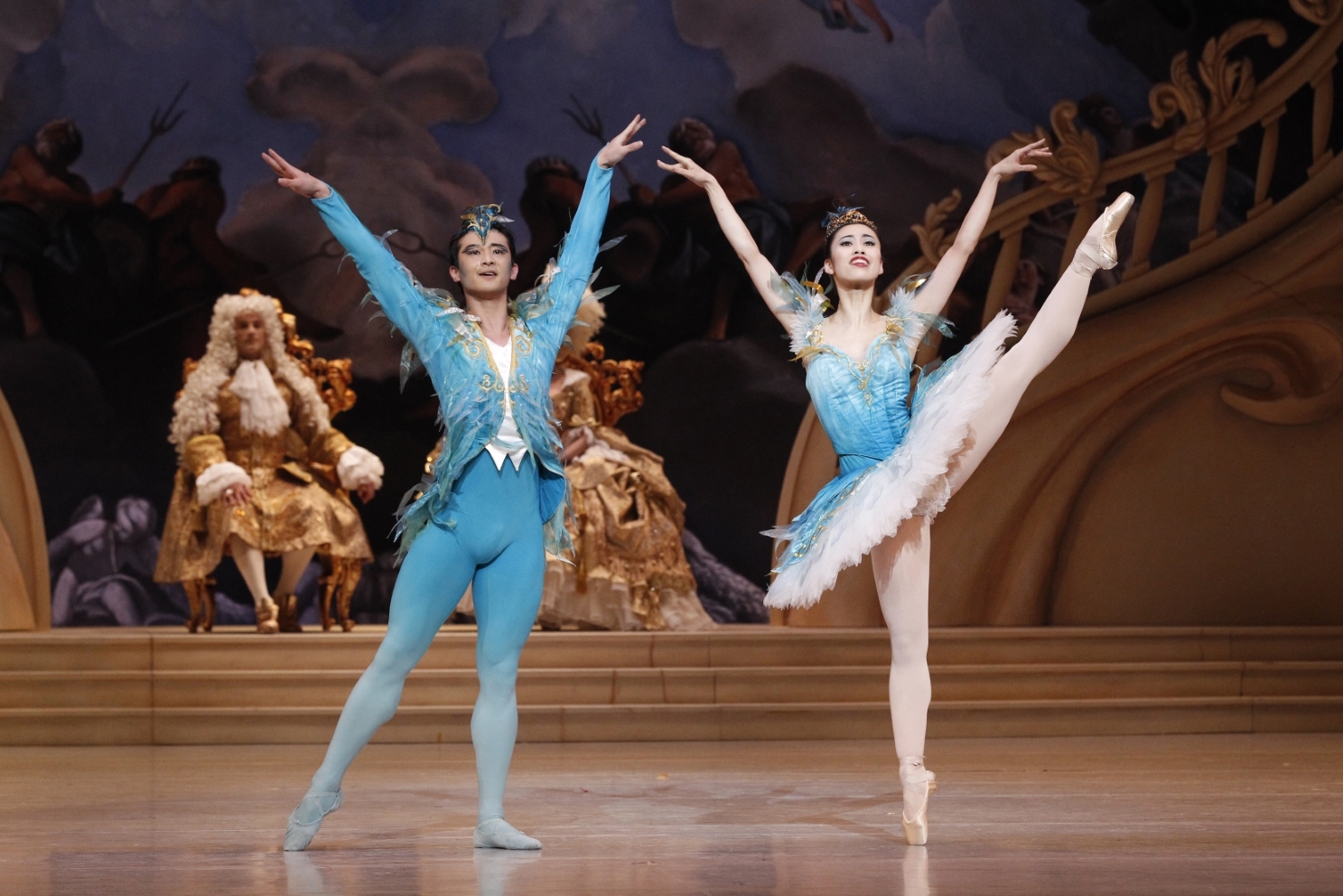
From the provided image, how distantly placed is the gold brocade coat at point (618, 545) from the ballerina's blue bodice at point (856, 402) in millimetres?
3110

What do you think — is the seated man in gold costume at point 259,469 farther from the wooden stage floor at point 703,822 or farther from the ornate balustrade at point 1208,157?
the ornate balustrade at point 1208,157

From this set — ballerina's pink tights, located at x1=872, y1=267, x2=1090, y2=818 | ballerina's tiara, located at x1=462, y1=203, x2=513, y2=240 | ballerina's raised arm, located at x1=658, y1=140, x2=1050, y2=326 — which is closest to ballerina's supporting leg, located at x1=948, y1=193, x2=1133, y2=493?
ballerina's pink tights, located at x1=872, y1=267, x2=1090, y2=818

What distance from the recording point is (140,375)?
342 inches

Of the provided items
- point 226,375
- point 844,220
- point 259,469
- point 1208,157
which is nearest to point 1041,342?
point 844,220

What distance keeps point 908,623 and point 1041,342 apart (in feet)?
2.47

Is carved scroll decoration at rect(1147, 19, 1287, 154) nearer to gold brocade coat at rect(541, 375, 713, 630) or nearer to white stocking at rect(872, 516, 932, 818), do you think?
gold brocade coat at rect(541, 375, 713, 630)

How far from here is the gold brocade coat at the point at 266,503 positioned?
674 cm

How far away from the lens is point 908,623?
360cm

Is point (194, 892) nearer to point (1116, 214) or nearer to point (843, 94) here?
point (1116, 214)

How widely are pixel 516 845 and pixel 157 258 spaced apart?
645 cm

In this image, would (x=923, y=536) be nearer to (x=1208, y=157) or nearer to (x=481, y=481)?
(x=481, y=481)

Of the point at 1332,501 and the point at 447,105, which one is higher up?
the point at 447,105

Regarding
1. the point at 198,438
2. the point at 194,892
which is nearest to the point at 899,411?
the point at 194,892

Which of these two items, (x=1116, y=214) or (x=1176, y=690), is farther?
(x=1176, y=690)
